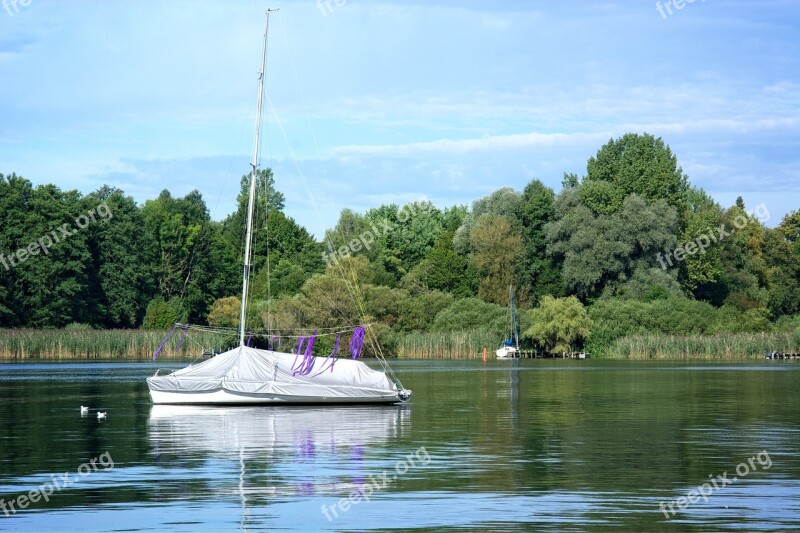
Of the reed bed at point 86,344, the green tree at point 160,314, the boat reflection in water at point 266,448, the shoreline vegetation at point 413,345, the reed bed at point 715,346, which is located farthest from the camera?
the green tree at point 160,314

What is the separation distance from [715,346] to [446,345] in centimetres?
2270

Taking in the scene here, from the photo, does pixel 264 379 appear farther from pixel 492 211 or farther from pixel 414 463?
pixel 492 211

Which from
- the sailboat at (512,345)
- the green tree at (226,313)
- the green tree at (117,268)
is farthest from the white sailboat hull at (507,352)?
the green tree at (117,268)

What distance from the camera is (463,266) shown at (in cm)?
13075

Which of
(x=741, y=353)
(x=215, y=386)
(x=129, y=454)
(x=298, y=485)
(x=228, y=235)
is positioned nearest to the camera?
(x=298, y=485)

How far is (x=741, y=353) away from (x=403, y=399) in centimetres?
6297

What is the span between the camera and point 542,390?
2112 inches

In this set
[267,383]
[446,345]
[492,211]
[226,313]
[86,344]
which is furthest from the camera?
[492,211]

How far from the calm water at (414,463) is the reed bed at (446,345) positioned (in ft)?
184

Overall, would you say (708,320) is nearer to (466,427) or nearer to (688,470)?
(466,427)

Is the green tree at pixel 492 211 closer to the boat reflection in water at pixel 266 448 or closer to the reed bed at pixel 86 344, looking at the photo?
the reed bed at pixel 86 344

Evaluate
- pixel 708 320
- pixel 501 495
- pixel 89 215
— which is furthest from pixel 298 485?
pixel 89 215

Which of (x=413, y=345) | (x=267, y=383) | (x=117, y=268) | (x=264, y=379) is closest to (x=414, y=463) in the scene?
(x=267, y=383)

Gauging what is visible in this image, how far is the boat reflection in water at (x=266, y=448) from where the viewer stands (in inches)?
886
